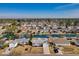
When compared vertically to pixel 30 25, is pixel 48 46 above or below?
below

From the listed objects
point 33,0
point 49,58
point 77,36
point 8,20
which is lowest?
point 49,58

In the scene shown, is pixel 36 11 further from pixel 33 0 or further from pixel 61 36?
pixel 61 36

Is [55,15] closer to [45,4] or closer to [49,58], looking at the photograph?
[45,4]

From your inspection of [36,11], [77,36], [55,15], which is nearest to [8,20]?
[36,11]

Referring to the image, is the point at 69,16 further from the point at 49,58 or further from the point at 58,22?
the point at 49,58

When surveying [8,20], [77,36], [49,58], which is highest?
[8,20]

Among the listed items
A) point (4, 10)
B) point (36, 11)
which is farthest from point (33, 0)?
point (4, 10)

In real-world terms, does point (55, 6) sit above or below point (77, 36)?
above
